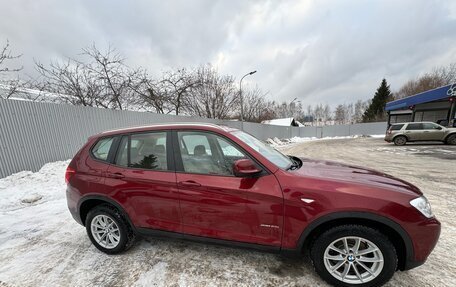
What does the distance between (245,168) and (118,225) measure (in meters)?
→ 1.96

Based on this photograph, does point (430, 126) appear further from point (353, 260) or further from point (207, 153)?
point (207, 153)

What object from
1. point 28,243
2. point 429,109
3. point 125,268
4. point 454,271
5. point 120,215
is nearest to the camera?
point 454,271

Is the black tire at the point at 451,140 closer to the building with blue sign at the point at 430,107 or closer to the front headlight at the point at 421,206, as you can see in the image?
the building with blue sign at the point at 430,107

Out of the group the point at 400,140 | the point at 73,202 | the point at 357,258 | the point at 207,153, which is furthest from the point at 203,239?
the point at 400,140

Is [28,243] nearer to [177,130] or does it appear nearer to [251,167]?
[177,130]

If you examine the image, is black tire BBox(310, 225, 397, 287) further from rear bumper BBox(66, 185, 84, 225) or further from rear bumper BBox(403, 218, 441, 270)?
rear bumper BBox(66, 185, 84, 225)

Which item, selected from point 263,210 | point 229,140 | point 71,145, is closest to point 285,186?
point 263,210

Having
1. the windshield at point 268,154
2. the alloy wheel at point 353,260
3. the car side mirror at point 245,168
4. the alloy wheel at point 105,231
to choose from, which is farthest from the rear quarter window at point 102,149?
the alloy wheel at point 353,260

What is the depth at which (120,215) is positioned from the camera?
284 centimetres

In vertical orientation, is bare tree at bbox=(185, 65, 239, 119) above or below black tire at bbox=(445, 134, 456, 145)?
above

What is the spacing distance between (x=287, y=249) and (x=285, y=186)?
26.7 inches

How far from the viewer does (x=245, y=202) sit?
2205 millimetres

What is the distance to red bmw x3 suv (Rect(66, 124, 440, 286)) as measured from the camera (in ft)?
6.51

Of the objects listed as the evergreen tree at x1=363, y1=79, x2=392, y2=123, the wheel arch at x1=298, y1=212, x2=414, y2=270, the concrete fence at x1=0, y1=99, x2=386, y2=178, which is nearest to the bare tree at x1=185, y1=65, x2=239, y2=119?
the concrete fence at x1=0, y1=99, x2=386, y2=178
